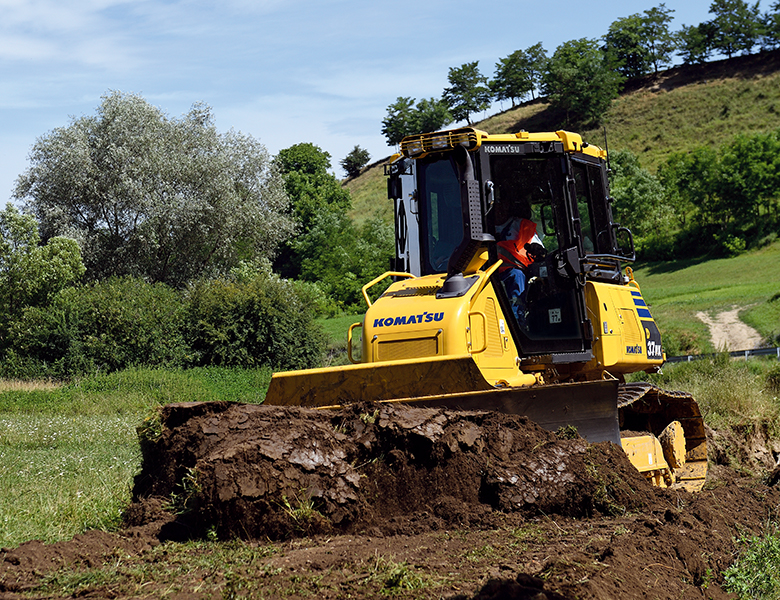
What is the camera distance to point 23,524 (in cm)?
665

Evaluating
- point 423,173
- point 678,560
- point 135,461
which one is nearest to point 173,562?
point 678,560

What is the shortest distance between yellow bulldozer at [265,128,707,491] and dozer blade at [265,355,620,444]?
0.03ft

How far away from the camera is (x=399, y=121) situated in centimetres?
9388

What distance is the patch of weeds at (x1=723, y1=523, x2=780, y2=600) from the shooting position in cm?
532

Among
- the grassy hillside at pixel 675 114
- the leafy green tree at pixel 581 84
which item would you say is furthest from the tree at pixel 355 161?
the leafy green tree at pixel 581 84

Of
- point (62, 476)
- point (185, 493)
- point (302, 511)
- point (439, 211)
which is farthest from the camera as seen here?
point (62, 476)

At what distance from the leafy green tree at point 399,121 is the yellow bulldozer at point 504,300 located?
280 feet

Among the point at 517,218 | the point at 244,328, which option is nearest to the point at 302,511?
the point at 517,218

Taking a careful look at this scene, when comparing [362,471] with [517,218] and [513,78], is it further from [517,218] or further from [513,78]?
[513,78]

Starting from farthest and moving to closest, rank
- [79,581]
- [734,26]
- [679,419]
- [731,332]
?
[734,26] → [731,332] → [679,419] → [79,581]

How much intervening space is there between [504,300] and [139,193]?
32.2 metres

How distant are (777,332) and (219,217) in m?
24.9

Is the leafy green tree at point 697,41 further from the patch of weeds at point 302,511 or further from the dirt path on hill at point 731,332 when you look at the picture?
the patch of weeds at point 302,511

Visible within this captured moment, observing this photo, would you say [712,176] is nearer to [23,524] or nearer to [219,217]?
[219,217]
